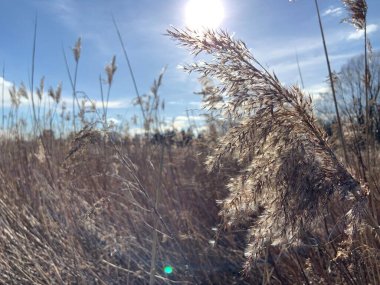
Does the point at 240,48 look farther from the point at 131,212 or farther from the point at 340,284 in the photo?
the point at 131,212

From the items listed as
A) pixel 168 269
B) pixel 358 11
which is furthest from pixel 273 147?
pixel 168 269

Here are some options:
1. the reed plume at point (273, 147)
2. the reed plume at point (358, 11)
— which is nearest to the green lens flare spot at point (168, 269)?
the reed plume at point (273, 147)

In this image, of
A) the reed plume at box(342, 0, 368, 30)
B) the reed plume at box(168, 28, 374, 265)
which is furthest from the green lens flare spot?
the reed plume at box(342, 0, 368, 30)

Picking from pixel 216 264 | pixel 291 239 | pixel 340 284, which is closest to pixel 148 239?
pixel 216 264

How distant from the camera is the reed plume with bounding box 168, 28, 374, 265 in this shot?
3.08 feet

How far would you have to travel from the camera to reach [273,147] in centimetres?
98

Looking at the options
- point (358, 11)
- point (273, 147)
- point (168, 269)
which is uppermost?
point (358, 11)

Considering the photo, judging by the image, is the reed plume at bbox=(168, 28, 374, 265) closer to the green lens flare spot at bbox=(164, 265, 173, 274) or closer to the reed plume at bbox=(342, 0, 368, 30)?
the reed plume at bbox=(342, 0, 368, 30)

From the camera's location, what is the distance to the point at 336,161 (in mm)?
941

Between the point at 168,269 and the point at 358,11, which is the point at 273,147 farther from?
the point at 168,269

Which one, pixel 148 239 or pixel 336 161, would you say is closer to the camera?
pixel 336 161

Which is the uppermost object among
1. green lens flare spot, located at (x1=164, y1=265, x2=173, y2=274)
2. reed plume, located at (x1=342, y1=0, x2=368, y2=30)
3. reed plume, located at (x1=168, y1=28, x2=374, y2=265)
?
reed plume, located at (x1=342, y1=0, x2=368, y2=30)

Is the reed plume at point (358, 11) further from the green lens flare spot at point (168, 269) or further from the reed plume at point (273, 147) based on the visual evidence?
the green lens flare spot at point (168, 269)

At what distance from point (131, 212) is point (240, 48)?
6.92 ft
